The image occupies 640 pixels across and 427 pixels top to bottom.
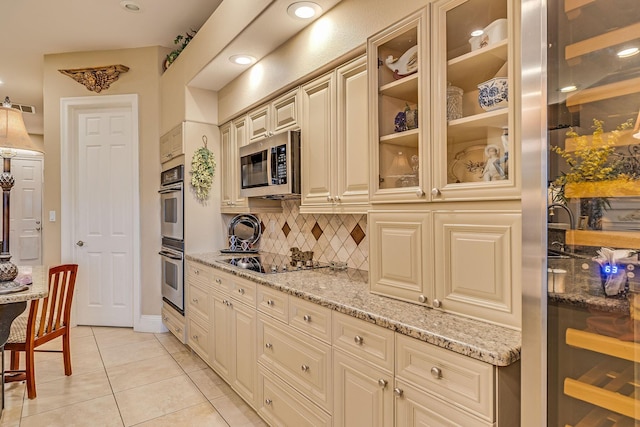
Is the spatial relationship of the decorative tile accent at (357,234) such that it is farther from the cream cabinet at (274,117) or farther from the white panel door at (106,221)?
the white panel door at (106,221)

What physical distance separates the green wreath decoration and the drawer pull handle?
273 cm

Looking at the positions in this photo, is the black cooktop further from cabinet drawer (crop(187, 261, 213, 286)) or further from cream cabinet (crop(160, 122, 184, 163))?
cream cabinet (crop(160, 122, 184, 163))

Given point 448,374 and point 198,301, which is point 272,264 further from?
point 448,374

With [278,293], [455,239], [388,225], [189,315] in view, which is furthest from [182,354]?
[455,239]

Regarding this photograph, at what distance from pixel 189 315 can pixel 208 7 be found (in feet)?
8.71

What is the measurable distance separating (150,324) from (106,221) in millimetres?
1224

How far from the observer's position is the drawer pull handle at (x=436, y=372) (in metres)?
1.19

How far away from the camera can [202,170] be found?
3400 mm

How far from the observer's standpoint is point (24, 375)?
268 cm

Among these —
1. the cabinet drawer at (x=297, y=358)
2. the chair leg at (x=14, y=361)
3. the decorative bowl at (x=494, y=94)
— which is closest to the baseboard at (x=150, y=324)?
the chair leg at (x=14, y=361)

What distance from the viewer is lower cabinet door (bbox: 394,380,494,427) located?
113 centimetres

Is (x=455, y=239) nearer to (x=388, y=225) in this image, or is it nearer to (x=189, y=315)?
(x=388, y=225)

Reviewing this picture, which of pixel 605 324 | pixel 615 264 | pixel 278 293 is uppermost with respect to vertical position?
pixel 615 264

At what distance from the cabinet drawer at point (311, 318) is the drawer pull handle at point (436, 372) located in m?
0.55
